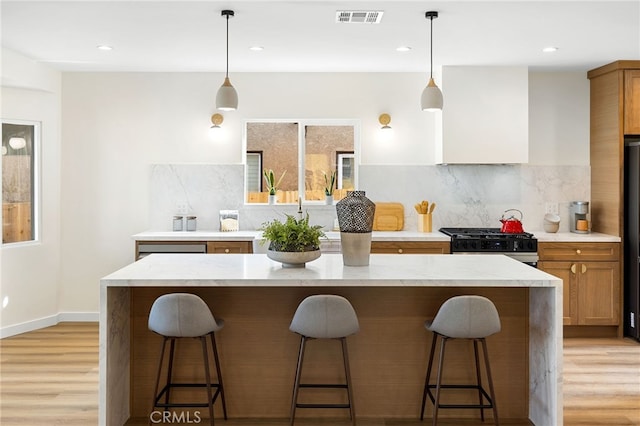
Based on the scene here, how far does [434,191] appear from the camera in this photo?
6.30 meters

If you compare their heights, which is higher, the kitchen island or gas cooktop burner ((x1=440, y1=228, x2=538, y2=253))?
gas cooktop burner ((x1=440, y1=228, x2=538, y2=253))

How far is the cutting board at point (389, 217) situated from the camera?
246 inches

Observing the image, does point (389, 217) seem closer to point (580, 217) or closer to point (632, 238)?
point (580, 217)

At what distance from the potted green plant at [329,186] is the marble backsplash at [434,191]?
105mm

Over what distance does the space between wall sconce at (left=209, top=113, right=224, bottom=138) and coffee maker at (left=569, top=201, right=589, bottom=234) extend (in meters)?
3.75

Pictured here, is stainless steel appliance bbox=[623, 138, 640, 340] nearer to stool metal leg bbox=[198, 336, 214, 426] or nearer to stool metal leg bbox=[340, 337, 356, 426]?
stool metal leg bbox=[340, 337, 356, 426]

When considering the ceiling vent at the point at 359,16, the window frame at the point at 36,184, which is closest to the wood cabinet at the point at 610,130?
Answer: the ceiling vent at the point at 359,16

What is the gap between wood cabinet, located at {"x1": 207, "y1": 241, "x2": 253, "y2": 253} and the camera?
18.7ft

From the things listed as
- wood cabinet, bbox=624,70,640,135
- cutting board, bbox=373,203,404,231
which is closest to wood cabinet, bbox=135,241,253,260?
cutting board, bbox=373,203,404,231

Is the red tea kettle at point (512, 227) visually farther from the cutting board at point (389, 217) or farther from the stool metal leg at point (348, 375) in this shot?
the stool metal leg at point (348, 375)

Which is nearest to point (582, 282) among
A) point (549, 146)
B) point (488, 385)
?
point (549, 146)

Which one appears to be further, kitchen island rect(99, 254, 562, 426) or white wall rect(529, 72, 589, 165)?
white wall rect(529, 72, 589, 165)

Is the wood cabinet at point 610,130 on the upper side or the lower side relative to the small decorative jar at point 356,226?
upper

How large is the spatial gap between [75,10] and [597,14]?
140 inches
